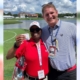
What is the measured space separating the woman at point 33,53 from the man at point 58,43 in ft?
0.25

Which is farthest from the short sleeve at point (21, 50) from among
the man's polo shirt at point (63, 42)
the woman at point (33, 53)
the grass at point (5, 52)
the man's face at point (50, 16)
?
the man's face at point (50, 16)

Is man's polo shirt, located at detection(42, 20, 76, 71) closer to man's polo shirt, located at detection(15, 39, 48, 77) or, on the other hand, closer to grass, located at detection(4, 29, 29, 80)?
man's polo shirt, located at detection(15, 39, 48, 77)

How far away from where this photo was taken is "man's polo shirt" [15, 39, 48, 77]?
115 inches

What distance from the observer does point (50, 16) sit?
117 inches

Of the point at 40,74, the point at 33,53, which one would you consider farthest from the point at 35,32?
the point at 40,74

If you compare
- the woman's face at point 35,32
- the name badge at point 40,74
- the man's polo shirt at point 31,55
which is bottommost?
the name badge at point 40,74

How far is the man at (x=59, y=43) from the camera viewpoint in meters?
3.00

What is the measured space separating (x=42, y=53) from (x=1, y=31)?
1.93ft

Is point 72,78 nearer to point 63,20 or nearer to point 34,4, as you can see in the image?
point 63,20

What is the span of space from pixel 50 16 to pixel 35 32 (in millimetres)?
284

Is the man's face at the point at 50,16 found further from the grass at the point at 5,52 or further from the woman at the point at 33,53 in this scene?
the grass at the point at 5,52

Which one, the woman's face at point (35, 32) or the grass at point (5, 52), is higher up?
the woman's face at point (35, 32)

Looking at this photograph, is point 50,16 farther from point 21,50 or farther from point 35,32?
point 21,50

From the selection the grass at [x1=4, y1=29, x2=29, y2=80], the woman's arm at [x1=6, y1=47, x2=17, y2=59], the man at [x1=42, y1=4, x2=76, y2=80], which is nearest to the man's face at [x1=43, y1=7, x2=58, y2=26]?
the man at [x1=42, y1=4, x2=76, y2=80]
